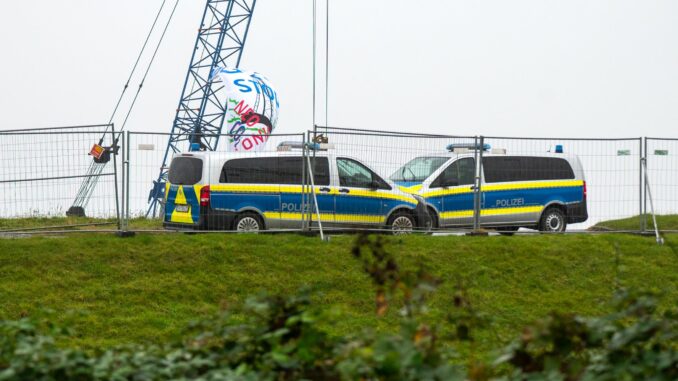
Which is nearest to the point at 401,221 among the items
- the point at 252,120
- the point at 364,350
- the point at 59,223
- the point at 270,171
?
the point at 270,171

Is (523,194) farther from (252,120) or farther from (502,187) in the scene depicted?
(252,120)

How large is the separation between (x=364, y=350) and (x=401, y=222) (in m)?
12.9

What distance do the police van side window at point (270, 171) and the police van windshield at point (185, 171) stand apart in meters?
0.45

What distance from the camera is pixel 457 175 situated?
18156 mm

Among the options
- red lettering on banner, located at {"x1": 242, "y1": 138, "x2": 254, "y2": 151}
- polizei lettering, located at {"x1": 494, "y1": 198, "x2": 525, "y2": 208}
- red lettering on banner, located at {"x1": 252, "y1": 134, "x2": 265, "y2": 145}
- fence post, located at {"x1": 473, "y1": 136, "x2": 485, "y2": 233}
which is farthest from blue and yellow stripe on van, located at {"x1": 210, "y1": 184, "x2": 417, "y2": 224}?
polizei lettering, located at {"x1": 494, "y1": 198, "x2": 525, "y2": 208}

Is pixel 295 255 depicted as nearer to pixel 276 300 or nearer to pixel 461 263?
pixel 461 263

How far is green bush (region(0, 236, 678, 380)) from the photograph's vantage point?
4.94m

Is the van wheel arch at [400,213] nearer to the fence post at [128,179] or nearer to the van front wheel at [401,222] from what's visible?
the van front wheel at [401,222]

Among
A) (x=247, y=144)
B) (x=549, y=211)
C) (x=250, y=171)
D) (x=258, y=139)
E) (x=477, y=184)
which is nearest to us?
(x=250, y=171)

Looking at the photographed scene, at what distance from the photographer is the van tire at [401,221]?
17.5 metres

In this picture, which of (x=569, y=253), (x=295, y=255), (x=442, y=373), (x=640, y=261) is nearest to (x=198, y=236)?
(x=295, y=255)

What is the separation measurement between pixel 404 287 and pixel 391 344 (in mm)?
421

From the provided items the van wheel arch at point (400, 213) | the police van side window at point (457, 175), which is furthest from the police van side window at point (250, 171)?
the police van side window at point (457, 175)

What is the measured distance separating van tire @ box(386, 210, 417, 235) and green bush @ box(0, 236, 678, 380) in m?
11.7
